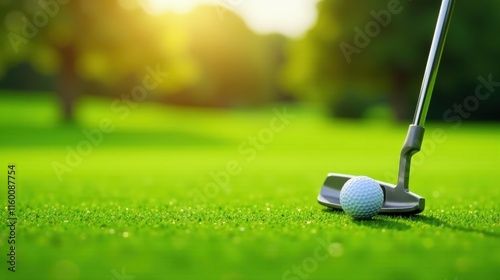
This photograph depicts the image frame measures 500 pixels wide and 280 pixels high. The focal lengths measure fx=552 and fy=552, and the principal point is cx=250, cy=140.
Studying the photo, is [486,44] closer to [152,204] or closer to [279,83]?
[152,204]

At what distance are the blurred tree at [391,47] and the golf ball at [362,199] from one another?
24038 millimetres

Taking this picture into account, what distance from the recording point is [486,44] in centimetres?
2900

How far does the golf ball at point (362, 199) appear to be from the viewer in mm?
4125

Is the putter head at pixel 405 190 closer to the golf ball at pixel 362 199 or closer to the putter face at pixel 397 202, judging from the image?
the putter face at pixel 397 202

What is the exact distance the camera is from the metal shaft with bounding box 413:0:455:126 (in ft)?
14.3

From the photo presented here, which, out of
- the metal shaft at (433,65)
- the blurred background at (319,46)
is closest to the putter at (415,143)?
the metal shaft at (433,65)

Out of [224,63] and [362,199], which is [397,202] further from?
[224,63]

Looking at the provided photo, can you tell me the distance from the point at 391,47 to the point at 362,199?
24.4 metres

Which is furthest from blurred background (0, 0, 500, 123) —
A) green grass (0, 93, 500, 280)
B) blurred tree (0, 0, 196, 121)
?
green grass (0, 93, 500, 280)

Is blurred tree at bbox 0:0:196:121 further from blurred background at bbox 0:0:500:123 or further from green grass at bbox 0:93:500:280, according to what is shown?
green grass at bbox 0:93:500:280

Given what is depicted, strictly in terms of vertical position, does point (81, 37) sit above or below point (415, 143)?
above

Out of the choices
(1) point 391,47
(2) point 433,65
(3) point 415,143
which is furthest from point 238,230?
(1) point 391,47

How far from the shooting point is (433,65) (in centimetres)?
440

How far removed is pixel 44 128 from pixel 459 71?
20348 millimetres
